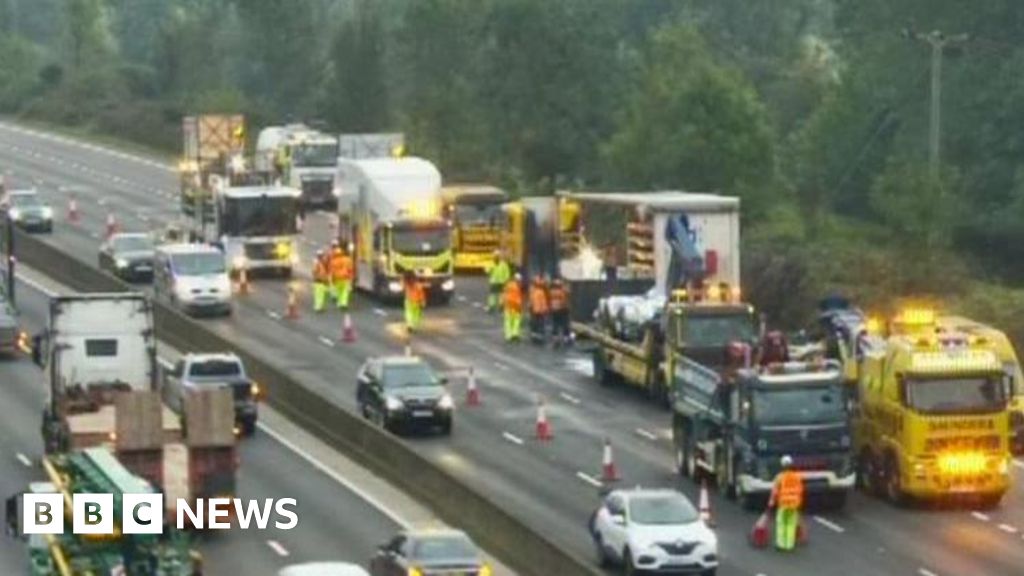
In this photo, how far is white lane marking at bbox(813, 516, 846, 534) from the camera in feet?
171

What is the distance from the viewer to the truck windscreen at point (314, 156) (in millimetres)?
112675

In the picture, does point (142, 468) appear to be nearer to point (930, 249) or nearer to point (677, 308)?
point (677, 308)

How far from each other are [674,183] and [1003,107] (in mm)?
13651

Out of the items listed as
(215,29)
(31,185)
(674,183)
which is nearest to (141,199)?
(31,185)

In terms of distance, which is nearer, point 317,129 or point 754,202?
point 754,202

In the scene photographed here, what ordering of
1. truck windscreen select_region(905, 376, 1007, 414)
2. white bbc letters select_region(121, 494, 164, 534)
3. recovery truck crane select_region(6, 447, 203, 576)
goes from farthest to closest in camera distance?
truck windscreen select_region(905, 376, 1007, 414) < white bbc letters select_region(121, 494, 164, 534) < recovery truck crane select_region(6, 447, 203, 576)

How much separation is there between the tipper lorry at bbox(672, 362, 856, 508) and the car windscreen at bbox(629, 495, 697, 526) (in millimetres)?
5309

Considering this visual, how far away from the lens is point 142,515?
1569 inches

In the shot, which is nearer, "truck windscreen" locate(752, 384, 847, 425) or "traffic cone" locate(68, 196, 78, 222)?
"truck windscreen" locate(752, 384, 847, 425)

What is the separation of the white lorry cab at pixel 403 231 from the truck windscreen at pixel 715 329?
2064cm

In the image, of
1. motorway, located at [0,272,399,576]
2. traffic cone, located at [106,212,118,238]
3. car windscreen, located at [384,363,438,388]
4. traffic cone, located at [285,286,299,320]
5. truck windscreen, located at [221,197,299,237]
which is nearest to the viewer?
motorway, located at [0,272,399,576]

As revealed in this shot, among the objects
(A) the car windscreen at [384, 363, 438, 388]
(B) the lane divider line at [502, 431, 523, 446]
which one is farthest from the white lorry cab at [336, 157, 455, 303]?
(B) the lane divider line at [502, 431, 523, 446]

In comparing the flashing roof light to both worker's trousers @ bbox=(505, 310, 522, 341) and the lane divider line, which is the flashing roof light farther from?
worker's trousers @ bbox=(505, 310, 522, 341)

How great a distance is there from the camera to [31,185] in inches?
4847
